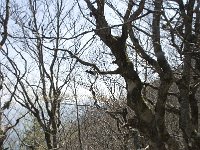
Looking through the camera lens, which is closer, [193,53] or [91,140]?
[193,53]

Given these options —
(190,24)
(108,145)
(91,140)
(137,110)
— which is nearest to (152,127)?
(137,110)

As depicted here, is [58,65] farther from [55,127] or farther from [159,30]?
[159,30]

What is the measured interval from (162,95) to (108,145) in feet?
52.6

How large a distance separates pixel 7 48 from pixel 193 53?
873 cm

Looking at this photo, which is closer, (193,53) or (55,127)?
(193,53)

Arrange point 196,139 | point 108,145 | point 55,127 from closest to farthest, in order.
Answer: point 196,139 → point 55,127 → point 108,145

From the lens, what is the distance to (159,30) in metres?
5.68

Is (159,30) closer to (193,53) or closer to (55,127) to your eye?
(193,53)

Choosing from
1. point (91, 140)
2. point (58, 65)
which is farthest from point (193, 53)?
point (91, 140)

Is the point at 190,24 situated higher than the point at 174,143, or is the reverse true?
the point at 190,24

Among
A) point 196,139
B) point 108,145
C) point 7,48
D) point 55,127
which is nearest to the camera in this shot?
point 196,139

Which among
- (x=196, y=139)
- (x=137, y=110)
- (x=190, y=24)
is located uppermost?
(x=190, y=24)

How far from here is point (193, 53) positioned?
18.3 ft

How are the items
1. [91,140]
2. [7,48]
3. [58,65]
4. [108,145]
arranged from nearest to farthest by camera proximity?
[7,48] → [58,65] → [108,145] → [91,140]
